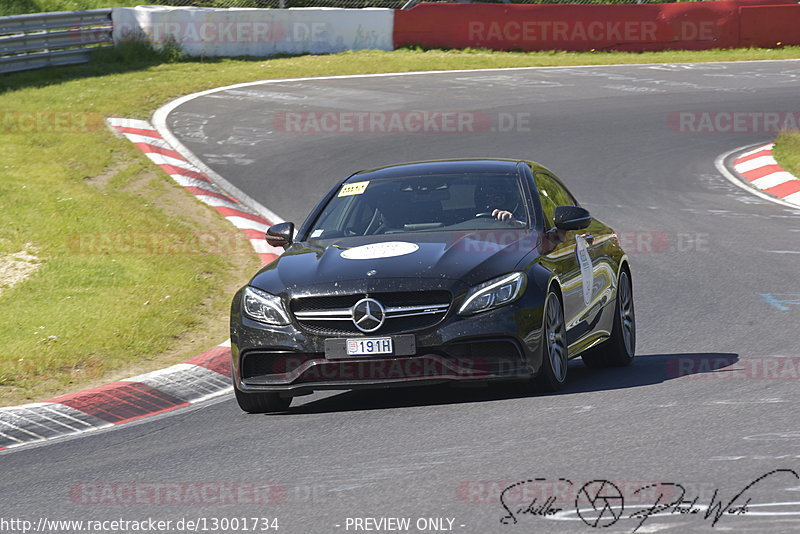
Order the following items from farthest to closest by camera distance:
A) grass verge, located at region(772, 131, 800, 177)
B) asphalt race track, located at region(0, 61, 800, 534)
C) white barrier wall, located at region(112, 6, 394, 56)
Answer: white barrier wall, located at region(112, 6, 394, 56)
grass verge, located at region(772, 131, 800, 177)
asphalt race track, located at region(0, 61, 800, 534)

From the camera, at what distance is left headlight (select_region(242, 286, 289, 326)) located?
25.5 feet

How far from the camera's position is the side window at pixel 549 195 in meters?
8.84

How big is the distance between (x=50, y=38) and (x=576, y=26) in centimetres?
1216

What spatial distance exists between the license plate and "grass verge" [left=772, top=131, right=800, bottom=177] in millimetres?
11769

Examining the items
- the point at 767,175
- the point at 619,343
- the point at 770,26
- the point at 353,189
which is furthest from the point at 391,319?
the point at 770,26

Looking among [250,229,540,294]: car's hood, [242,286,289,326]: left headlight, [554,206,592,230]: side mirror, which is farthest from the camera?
[554,206,592,230]: side mirror

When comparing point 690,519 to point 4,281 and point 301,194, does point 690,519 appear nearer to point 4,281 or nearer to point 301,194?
point 4,281

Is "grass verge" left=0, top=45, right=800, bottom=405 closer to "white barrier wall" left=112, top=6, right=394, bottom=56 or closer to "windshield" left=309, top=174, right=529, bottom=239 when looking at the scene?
Result: "windshield" left=309, top=174, right=529, bottom=239

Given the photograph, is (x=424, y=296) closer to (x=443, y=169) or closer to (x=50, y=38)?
(x=443, y=169)

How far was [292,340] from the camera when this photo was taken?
25.1ft

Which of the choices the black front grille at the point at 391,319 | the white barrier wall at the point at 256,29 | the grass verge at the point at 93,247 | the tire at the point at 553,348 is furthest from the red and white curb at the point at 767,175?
the white barrier wall at the point at 256,29

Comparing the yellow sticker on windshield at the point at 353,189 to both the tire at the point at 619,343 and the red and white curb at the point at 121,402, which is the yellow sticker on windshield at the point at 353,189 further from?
the tire at the point at 619,343

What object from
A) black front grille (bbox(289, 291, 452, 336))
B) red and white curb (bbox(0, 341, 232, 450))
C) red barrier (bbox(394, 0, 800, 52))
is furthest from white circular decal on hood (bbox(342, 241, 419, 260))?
red barrier (bbox(394, 0, 800, 52))

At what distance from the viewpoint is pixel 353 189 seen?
364 inches
